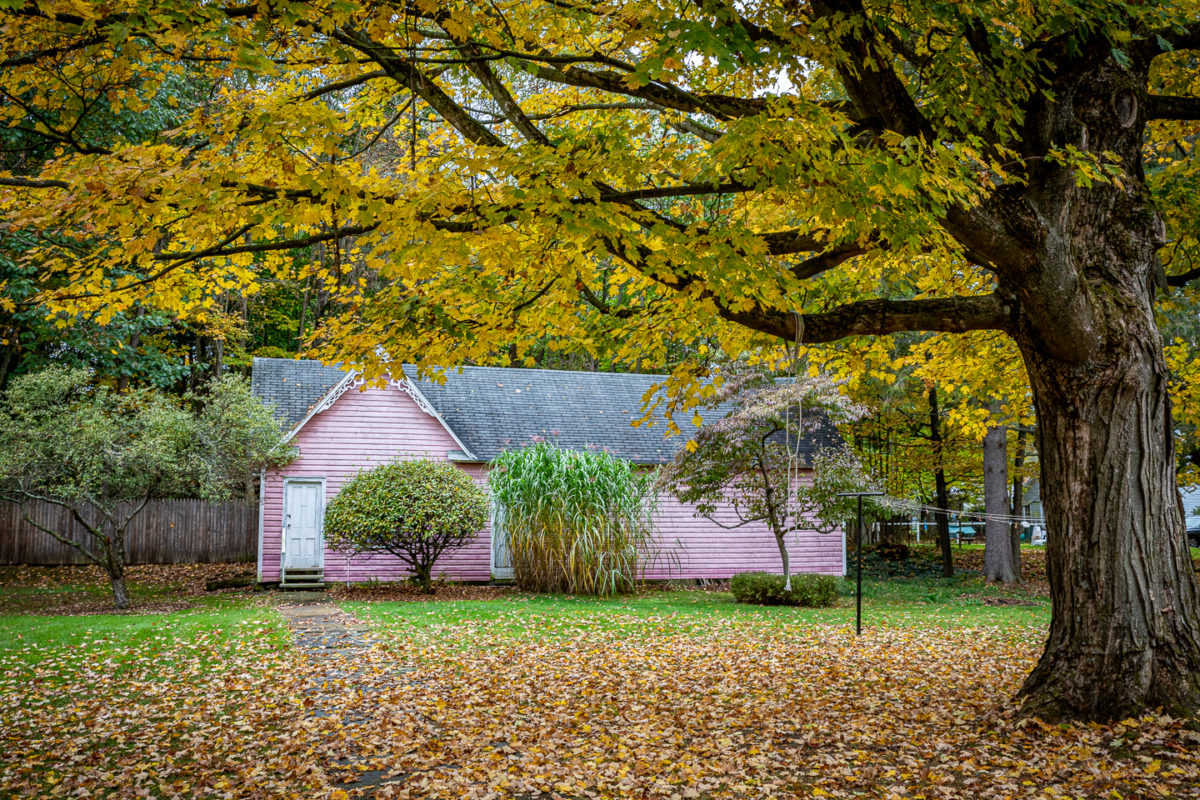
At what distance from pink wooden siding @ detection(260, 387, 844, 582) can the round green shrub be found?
14.1ft

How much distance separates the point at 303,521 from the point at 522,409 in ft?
18.5

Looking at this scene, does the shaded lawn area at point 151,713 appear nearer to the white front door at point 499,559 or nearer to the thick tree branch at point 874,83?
the thick tree branch at point 874,83

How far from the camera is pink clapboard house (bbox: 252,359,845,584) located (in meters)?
17.5

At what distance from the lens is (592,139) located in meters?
5.39

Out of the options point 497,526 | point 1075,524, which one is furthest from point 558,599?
point 1075,524

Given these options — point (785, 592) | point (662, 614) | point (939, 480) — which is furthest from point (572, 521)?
point (939, 480)

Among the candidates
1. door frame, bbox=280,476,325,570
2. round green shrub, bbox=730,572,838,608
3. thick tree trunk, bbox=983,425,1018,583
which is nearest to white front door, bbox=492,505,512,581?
door frame, bbox=280,476,325,570

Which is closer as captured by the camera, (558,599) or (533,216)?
(533,216)

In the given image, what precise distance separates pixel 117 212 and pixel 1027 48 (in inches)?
227

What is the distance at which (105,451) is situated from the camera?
43.3ft

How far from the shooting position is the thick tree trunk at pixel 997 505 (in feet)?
60.7

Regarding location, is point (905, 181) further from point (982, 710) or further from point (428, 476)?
point (428, 476)

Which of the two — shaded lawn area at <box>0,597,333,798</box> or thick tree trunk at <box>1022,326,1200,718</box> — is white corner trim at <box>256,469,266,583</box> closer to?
shaded lawn area at <box>0,597,333,798</box>

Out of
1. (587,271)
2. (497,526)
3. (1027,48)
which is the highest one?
(1027,48)
